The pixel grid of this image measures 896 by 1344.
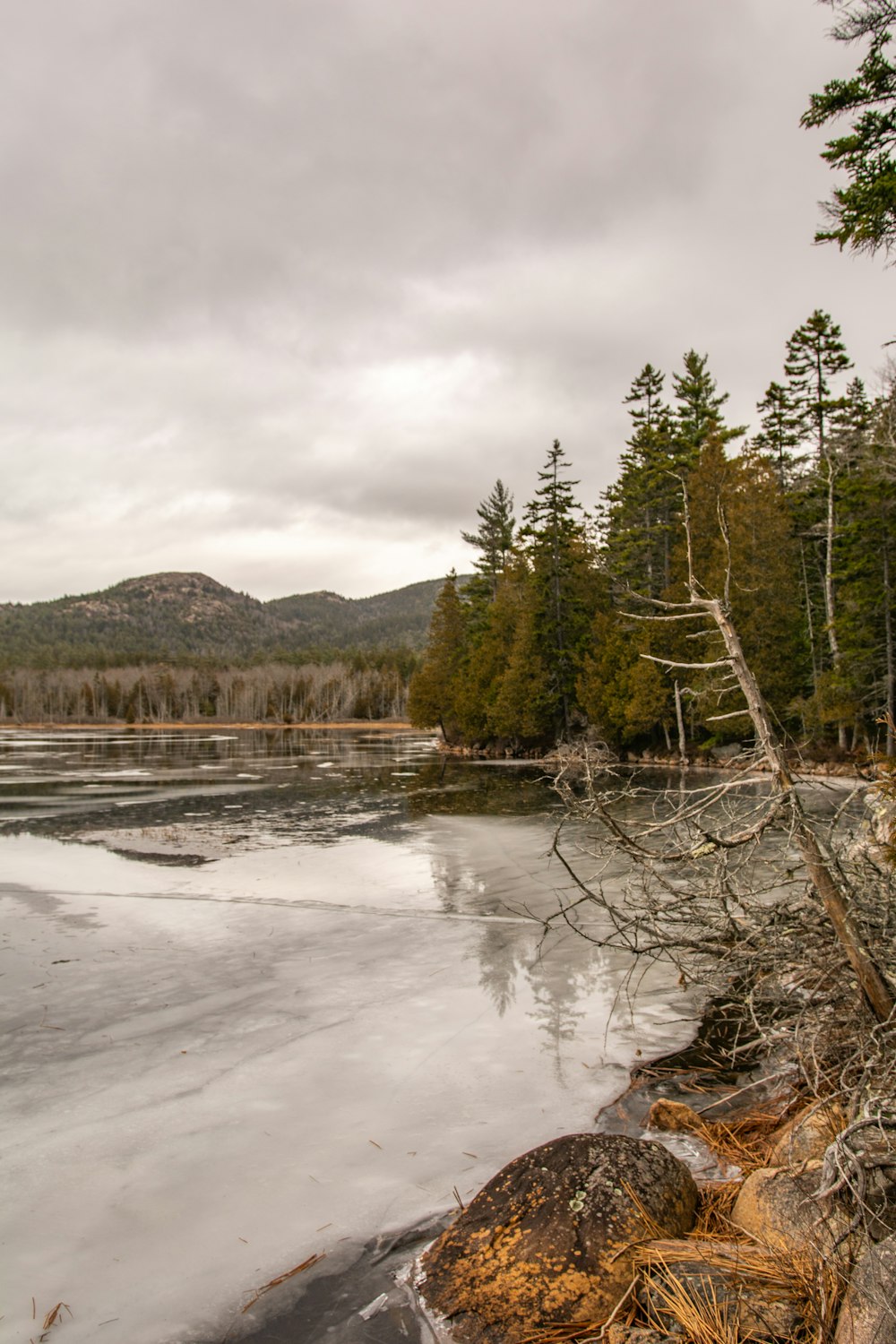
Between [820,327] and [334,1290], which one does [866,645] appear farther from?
[334,1290]

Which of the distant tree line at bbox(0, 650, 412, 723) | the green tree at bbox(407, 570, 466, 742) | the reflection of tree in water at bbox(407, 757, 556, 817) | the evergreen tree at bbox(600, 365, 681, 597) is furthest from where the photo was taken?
the distant tree line at bbox(0, 650, 412, 723)

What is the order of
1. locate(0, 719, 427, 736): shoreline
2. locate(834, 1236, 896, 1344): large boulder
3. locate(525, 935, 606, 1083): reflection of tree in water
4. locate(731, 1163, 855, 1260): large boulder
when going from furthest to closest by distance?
locate(0, 719, 427, 736): shoreline → locate(525, 935, 606, 1083): reflection of tree in water → locate(731, 1163, 855, 1260): large boulder → locate(834, 1236, 896, 1344): large boulder

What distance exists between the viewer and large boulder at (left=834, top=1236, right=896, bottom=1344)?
8.60 ft

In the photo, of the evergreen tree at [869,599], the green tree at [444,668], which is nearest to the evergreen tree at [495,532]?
the green tree at [444,668]

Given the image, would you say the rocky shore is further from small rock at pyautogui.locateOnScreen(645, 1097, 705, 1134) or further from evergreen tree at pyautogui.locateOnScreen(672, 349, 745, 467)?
evergreen tree at pyautogui.locateOnScreen(672, 349, 745, 467)

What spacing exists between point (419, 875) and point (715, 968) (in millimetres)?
8776

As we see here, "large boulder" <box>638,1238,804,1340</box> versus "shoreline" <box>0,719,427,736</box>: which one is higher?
"shoreline" <box>0,719,427,736</box>

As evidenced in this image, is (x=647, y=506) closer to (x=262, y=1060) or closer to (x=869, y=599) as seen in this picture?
(x=869, y=599)

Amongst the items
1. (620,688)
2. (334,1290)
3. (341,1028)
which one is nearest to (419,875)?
(341,1028)

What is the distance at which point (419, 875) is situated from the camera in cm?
1333

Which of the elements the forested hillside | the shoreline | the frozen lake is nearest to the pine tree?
the forested hillside

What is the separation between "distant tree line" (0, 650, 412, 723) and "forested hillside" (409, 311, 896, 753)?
68020 millimetres

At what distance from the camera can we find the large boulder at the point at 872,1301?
103 inches

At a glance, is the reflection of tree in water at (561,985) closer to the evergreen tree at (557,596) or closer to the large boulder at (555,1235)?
the large boulder at (555,1235)
